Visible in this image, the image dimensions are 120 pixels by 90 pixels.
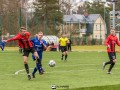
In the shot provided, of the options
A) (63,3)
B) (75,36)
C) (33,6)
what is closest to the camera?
(75,36)

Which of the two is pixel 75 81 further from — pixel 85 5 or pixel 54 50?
pixel 85 5

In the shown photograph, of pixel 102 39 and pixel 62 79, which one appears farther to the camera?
pixel 102 39

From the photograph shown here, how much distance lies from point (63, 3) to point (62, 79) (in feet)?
294

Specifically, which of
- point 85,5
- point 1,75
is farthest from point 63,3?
point 1,75

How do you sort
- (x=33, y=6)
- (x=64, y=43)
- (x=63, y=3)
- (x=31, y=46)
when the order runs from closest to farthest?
(x=31, y=46) < (x=64, y=43) < (x=33, y=6) < (x=63, y=3)

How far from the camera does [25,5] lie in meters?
94.2

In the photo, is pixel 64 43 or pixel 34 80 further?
pixel 64 43

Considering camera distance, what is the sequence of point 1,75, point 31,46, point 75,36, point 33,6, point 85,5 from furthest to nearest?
1. point 85,5
2. point 33,6
3. point 75,36
4. point 1,75
5. point 31,46

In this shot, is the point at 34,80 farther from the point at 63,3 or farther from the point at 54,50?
the point at 63,3

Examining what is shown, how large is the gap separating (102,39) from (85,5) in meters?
61.8

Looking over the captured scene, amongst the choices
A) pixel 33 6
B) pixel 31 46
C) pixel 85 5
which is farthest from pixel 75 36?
pixel 85 5

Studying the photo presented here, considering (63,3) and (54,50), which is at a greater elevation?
(63,3)

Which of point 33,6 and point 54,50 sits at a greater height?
point 33,6

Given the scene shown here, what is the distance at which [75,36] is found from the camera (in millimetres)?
65062
